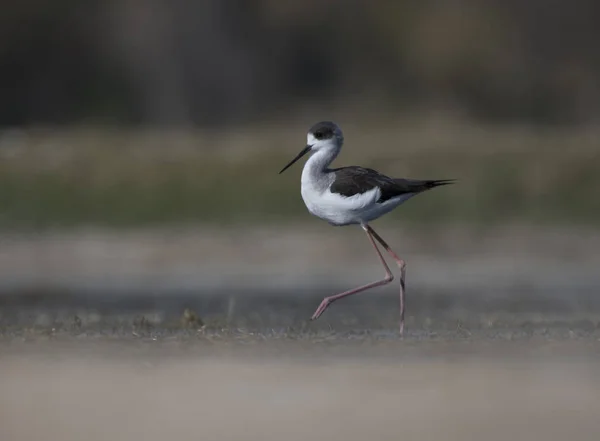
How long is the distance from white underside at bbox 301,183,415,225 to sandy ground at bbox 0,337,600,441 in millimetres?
1624

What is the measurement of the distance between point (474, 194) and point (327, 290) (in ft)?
15.6

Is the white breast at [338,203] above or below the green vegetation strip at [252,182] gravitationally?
above

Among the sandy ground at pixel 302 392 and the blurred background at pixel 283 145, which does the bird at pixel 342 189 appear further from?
the sandy ground at pixel 302 392

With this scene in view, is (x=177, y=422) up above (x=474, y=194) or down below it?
above

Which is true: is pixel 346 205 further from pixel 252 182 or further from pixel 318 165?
pixel 252 182

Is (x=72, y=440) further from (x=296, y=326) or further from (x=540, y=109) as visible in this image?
(x=540, y=109)

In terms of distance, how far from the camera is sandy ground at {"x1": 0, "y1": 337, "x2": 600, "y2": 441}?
5.77 meters

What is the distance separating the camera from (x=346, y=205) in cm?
948

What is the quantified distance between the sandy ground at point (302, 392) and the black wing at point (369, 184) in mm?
1682

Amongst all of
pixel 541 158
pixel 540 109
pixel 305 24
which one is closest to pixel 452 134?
pixel 541 158

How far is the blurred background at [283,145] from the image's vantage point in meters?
13.2

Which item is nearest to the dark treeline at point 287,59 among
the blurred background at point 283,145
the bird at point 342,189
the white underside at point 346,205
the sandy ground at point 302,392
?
the blurred background at point 283,145

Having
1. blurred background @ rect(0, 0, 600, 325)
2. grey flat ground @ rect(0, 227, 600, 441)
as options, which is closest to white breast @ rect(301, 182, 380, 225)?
grey flat ground @ rect(0, 227, 600, 441)

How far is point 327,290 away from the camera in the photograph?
1212cm
